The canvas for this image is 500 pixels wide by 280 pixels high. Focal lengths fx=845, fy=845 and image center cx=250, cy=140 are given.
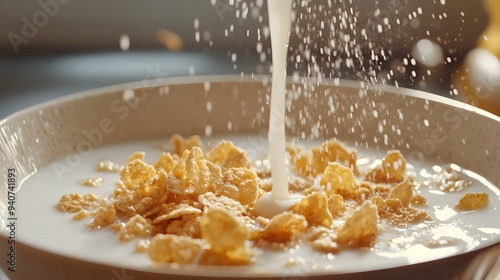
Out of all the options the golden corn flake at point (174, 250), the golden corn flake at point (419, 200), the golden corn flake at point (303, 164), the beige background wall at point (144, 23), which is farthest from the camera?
the beige background wall at point (144, 23)

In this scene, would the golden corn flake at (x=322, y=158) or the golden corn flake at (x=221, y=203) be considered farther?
the golden corn flake at (x=322, y=158)

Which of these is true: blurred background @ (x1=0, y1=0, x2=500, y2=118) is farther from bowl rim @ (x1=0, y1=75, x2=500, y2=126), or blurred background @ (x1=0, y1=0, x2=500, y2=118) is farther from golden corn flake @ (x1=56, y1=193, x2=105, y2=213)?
golden corn flake @ (x1=56, y1=193, x2=105, y2=213)

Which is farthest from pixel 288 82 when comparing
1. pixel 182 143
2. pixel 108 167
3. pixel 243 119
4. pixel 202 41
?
pixel 202 41

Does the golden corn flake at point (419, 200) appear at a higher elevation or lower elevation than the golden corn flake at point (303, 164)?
lower

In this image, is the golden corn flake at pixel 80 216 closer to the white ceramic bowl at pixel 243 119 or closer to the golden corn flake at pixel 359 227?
the white ceramic bowl at pixel 243 119

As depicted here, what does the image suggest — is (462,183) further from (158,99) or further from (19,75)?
(19,75)

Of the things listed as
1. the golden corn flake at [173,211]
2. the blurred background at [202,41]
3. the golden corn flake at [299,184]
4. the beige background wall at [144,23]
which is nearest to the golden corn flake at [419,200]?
the golden corn flake at [299,184]

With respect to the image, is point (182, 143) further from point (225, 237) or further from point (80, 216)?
point (225, 237)

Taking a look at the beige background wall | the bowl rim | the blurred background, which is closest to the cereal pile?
the bowl rim
